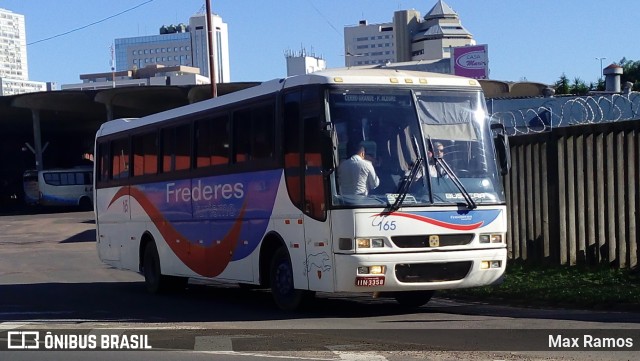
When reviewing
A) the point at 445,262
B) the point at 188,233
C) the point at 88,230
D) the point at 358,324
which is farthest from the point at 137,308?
the point at 88,230

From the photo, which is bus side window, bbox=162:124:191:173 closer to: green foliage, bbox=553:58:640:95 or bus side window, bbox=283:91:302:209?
bus side window, bbox=283:91:302:209

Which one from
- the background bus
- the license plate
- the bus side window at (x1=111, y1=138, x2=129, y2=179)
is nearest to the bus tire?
the background bus

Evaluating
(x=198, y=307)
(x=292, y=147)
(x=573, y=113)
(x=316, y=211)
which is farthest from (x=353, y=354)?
(x=573, y=113)

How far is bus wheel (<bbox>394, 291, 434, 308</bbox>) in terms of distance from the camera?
523 inches

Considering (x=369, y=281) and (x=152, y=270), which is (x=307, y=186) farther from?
(x=152, y=270)

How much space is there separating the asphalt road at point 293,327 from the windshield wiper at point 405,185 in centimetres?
151

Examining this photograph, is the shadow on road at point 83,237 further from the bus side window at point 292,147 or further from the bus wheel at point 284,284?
the bus side window at point 292,147

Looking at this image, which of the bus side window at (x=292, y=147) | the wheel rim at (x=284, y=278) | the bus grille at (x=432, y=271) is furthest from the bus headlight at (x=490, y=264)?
the wheel rim at (x=284, y=278)

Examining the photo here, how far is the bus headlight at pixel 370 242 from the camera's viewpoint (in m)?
11.3

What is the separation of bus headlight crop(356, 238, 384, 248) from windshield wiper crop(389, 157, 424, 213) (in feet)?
1.33

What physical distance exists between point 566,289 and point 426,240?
2.90 metres

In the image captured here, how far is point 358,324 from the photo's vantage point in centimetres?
1172

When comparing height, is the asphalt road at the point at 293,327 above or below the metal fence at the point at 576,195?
below

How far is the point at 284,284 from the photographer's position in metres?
12.9
